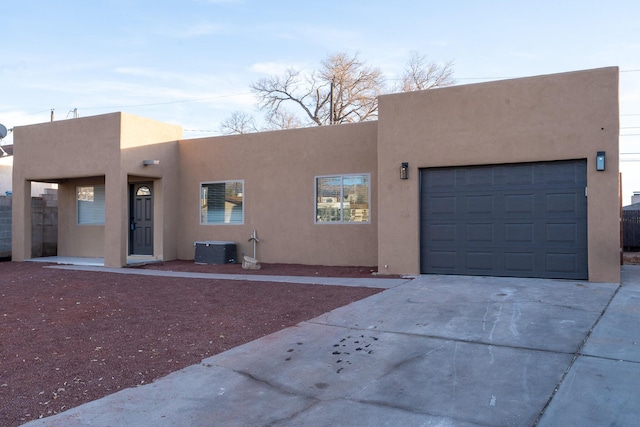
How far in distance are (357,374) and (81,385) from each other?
8.67 feet

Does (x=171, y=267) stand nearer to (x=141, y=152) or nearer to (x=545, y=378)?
(x=141, y=152)

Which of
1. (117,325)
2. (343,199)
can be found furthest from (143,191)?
(117,325)

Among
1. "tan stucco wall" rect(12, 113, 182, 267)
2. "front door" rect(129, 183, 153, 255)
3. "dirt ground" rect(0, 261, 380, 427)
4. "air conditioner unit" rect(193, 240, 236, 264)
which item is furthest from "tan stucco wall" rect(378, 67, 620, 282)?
"front door" rect(129, 183, 153, 255)

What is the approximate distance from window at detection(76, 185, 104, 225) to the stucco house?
81 millimetres

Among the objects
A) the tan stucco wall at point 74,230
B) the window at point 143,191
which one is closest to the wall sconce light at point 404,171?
the window at point 143,191

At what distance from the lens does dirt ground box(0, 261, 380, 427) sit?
4.86 meters

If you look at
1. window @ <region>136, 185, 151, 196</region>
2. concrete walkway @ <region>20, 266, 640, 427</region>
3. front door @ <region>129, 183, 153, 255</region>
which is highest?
window @ <region>136, 185, 151, 196</region>

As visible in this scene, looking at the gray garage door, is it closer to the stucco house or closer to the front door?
the stucco house

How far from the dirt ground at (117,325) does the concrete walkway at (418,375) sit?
358 millimetres

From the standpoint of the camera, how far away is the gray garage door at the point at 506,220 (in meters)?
9.84

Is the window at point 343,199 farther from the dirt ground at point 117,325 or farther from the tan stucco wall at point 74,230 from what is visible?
the tan stucco wall at point 74,230

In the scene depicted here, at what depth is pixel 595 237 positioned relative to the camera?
9.53 m

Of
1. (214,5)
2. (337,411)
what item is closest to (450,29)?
(214,5)

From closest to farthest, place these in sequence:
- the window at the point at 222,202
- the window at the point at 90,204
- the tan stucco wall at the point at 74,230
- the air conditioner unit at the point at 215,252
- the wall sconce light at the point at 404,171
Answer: the wall sconce light at the point at 404,171
the air conditioner unit at the point at 215,252
the window at the point at 222,202
the tan stucco wall at the point at 74,230
the window at the point at 90,204
